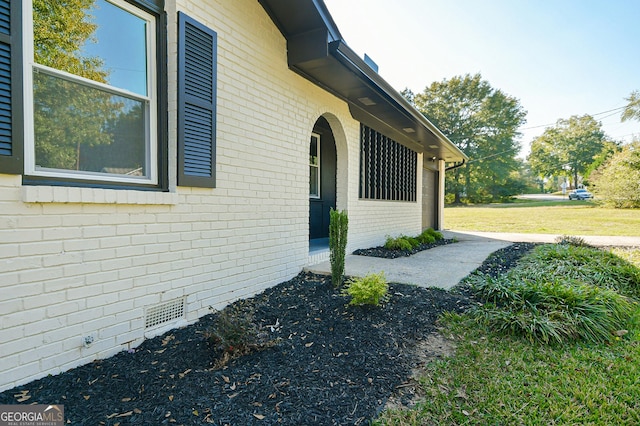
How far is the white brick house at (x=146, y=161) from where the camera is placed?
2.05 metres

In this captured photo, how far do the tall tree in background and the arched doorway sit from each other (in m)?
29.2

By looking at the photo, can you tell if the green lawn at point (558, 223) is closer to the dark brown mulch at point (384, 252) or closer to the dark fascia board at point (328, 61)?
the dark brown mulch at point (384, 252)

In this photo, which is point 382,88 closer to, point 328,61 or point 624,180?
point 328,61

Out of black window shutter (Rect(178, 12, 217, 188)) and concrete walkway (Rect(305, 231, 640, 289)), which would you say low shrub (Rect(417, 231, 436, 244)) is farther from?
black window shutter (Rect(178, 12, 217, 188))

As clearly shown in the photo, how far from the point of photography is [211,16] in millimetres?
3318

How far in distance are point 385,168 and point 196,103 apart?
18.4 feet

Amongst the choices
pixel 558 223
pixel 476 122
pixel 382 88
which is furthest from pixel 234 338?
pixel 476 122

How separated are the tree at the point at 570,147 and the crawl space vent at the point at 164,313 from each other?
166ft

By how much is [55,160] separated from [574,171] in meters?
59.8

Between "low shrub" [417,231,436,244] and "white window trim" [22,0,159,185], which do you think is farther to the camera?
"low shrub" [417,231,436,244]

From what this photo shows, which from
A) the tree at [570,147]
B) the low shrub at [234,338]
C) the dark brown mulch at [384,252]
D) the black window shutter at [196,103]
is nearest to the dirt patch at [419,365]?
the low shrub at [234,338]

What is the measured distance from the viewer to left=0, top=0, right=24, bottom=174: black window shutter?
1.92 m

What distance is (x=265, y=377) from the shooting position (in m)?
2.27

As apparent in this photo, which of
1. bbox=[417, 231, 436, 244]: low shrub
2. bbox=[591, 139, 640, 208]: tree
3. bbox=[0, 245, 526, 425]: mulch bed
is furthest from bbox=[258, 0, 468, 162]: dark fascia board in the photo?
bbox=[591, 139, 640, 208]: tree
